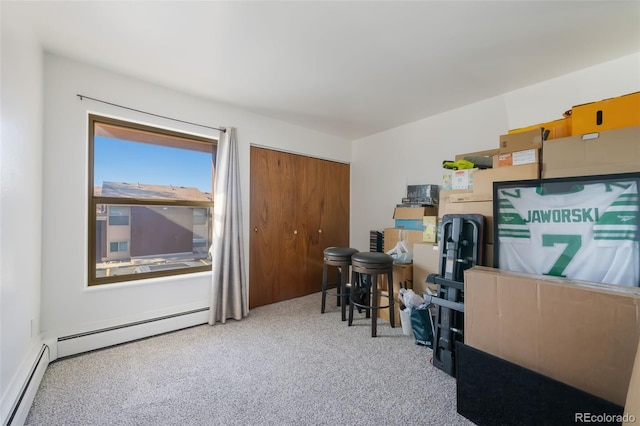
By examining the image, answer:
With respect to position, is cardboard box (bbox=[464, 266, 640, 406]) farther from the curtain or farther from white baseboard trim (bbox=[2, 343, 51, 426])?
white baseboard trim (bbox=[2, 343, 51, 426])

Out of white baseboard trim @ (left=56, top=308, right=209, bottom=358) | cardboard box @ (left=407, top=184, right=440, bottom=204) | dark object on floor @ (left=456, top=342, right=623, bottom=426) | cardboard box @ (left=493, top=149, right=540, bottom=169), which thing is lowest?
white baseboard trim @ (left=56, top=308, right=209, bottom=358)

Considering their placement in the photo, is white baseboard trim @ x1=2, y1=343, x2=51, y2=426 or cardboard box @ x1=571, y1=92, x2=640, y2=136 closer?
white baseboard trim @ x1=2, y1=343, x2=51, y2=426

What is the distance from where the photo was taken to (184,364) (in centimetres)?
186

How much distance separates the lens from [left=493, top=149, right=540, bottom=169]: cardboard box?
1690 millimetres

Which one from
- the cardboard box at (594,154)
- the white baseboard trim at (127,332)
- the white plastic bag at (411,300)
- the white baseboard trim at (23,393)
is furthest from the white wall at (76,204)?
the cardboard box at (594,154)

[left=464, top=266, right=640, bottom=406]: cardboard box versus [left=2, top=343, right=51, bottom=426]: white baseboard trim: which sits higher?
[left=464, top=266, right=640, bottom=406]: cardboard box

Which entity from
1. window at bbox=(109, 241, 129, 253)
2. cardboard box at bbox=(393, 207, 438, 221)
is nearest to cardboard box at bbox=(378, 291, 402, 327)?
cardboard box at bbox=(393, 207, 438, 221)

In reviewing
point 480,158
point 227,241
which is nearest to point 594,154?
point 480,158

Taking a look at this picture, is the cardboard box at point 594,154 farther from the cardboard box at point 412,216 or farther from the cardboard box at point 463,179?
the cardboard box at point 412,216

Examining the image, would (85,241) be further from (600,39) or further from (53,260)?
(600,39)

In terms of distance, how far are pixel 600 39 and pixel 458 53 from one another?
2.90ft

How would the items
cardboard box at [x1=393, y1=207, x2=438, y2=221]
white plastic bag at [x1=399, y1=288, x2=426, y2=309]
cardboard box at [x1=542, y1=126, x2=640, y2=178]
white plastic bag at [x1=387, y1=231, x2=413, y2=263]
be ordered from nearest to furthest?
Answer: cardboard box at [x1=542, y1=126, x2=640, y2=178], white plastic bag at [x1=399, y1=288, x2=426, y2=309], white plastic bag at [x1=387, y1=231, x2=413, y2=263], cardboard box at [x1=393, y1=207, x2=438, y2=221]

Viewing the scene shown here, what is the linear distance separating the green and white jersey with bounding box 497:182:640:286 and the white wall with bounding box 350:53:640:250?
1101mm

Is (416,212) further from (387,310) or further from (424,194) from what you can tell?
(387,310)
